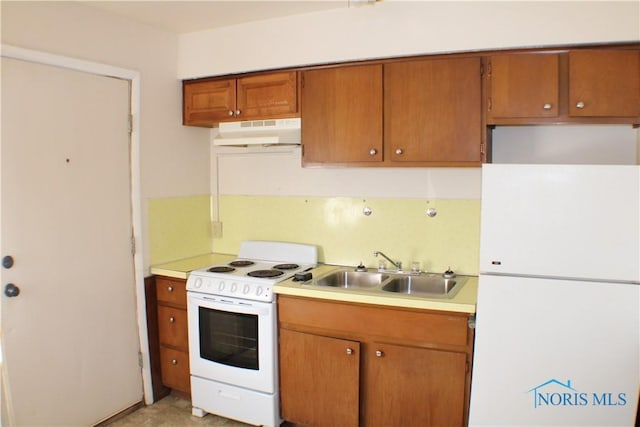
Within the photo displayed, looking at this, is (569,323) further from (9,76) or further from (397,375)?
(9,76)

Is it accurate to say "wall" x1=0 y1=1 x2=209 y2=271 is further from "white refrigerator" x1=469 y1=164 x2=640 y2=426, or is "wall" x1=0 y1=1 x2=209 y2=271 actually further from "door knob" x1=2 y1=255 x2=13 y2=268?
"white refrigerator" x1=469 y1=164 x2=640 y2=426

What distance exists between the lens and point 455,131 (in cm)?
276

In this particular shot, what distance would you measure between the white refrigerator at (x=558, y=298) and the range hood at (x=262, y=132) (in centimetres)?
133

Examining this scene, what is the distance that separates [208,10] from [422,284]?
2.15m

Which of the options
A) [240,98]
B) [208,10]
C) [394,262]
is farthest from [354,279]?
[208,10]

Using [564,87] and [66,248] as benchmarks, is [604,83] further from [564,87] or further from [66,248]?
[66,248]

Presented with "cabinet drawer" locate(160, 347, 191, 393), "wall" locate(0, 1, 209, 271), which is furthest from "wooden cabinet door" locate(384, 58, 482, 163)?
"cabinet drawer" locate(160, 347, 191, 393)

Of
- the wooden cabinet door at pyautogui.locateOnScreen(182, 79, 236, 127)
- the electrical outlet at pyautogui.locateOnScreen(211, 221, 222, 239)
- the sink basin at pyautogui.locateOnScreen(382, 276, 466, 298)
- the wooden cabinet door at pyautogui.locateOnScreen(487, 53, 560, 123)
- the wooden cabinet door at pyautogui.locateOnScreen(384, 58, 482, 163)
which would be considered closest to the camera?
the wooden cabinet door at pyautogui.locateOnScreen(487, 53, 560, 123)

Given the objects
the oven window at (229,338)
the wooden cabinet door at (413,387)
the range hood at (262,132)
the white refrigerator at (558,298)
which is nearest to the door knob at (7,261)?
the oven window at (229,338)

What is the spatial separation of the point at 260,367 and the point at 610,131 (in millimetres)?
2417

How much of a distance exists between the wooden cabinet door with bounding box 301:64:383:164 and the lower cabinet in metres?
0.92

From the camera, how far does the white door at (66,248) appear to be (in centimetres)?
261

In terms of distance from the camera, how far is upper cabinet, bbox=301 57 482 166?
108 inches

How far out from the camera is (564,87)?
2.58 m
